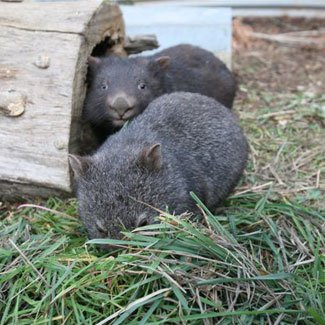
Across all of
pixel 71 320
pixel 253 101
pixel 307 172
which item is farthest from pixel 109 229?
pixel 253 101

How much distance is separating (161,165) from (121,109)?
54.9 inches

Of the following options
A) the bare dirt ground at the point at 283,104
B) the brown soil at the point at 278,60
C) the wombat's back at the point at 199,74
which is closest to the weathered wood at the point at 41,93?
the wombat's back at the point at 199,74

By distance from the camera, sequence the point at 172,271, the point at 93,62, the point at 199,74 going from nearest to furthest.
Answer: the point at 172,271, the point at 93,62, the point at 199,74

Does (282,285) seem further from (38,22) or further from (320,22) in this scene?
(320,22)

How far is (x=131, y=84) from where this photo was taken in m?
6.27

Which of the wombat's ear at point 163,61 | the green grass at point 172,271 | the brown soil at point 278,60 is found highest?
the wombat's ear at point 163,61

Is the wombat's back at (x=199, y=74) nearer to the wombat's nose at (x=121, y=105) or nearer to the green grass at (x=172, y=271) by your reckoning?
the wombat's nose at (x=121, y=105)

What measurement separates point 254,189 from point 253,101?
2.59 meters

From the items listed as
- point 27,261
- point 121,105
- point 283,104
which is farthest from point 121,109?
point 283,104

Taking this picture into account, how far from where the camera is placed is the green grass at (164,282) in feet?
12.8

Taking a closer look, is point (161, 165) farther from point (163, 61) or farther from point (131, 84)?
point (163, 61)

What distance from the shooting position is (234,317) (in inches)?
152

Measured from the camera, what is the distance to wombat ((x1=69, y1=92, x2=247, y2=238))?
14.5ft

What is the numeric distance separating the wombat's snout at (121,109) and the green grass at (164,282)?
1670mm
